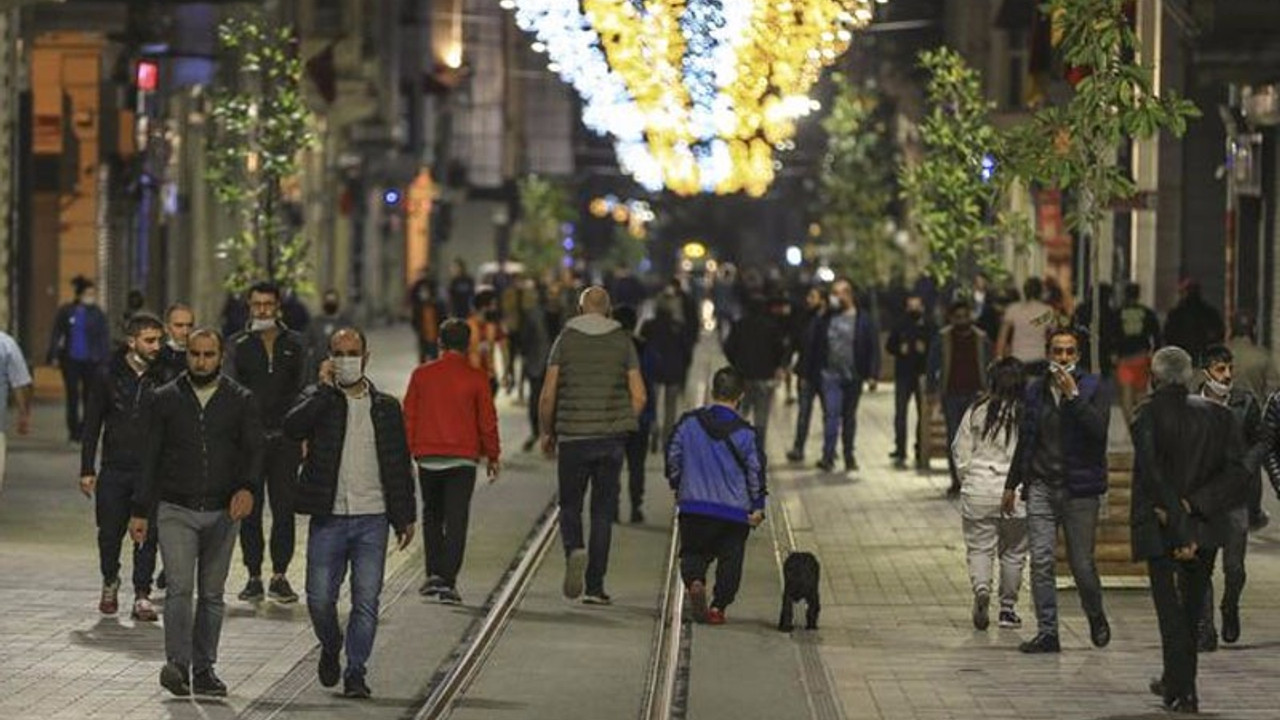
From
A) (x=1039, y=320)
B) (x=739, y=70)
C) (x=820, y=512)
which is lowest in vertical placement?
(x=820, y=512)

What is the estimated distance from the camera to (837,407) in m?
32.4

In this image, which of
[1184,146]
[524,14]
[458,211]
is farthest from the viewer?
[458,211]

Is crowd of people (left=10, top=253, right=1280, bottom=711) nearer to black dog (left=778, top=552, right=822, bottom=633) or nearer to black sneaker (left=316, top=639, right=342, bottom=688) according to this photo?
black sneaker (left=316, top=639, right=342, bottom=688)

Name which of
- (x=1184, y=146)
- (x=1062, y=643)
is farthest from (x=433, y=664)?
(x=1184, y=146)

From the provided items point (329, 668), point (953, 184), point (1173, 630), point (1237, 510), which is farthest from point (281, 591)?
point (953, 184)

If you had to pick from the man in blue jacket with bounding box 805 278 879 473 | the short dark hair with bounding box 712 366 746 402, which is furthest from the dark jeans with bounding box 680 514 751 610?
the man in blue jacket with bounding box 805 278 879 473

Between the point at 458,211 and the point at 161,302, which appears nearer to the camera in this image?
the point at 161,302

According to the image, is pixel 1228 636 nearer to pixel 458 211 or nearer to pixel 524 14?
pixel 524 14

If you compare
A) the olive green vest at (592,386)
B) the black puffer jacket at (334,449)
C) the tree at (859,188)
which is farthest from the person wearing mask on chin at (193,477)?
the tree at (859,188)

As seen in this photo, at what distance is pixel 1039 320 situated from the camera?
21.6 metres

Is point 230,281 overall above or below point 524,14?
below

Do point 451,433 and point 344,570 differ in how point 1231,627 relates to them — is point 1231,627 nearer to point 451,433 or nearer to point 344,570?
point 451,433

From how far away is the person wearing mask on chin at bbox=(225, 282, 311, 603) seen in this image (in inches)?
749

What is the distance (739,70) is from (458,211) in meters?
85.2
